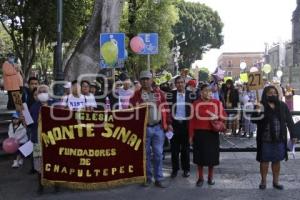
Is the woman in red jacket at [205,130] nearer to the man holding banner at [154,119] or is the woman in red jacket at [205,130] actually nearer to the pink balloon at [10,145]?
the man holding banner at [154,119]

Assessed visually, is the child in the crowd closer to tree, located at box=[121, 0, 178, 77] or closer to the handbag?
the handbag

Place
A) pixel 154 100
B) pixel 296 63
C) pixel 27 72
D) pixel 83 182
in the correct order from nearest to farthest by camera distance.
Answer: pixel 83 182 < pixel 154 100 < pixel 27 72 < pixel 296 63

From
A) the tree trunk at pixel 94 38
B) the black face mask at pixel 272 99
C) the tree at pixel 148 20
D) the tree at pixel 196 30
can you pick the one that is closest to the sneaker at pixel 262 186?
the black face mask at pixel 272 99

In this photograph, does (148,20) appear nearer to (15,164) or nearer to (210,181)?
(15,164)

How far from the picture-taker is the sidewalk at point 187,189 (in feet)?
24.3

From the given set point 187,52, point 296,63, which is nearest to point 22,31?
point 187,52

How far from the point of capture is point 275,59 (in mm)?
113562

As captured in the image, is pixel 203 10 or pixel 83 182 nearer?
pixel 83 182

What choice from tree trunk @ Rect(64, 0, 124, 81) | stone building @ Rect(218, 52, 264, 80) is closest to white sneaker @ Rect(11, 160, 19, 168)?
tree trunk @ Rect(64, 0, 124, 81)

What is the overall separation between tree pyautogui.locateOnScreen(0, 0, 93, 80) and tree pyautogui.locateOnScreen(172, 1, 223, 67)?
43668 millimetres

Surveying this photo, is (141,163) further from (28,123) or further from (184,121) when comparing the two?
(28,123)

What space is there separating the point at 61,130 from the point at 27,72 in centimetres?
1764

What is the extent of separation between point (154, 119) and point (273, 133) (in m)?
1.86

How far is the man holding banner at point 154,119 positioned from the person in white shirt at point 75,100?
812 millimetres
